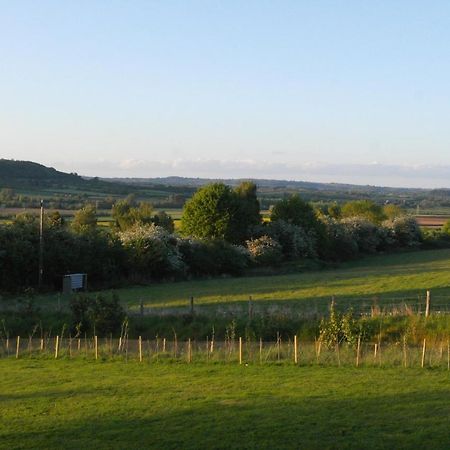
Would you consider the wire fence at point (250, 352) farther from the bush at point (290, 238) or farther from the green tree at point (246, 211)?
the bush at point (290, 238)

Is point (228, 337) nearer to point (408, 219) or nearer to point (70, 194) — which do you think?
point (408, 219)

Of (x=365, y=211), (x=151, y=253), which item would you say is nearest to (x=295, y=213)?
(x=151, y=253)

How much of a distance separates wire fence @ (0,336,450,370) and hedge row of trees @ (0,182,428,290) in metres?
27.9

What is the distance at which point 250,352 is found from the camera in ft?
76.9

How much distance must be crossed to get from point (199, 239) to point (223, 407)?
5361cm

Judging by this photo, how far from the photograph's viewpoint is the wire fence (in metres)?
21.6

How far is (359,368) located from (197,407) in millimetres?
6899

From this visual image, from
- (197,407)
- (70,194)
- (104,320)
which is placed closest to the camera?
(197,407)

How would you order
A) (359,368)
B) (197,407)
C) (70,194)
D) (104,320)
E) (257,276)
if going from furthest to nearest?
(70,194)
(257,276)
(104,320)
(359,368)
(197,407)

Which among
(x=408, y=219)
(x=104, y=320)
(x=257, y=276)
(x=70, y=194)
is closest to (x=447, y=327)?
(x=104, y=320)

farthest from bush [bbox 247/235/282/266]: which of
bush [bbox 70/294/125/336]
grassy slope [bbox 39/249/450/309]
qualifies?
bush [bbox 70/294/125/336]

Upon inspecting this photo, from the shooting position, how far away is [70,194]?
155500 mm

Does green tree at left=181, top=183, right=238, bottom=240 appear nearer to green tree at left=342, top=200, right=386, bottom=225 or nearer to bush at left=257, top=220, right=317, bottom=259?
bush at left=257, top=220, right=317, bottom=259

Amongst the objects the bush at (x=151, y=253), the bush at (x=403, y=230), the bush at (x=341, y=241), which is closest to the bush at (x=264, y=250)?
the bush at (x=151, y=253)
